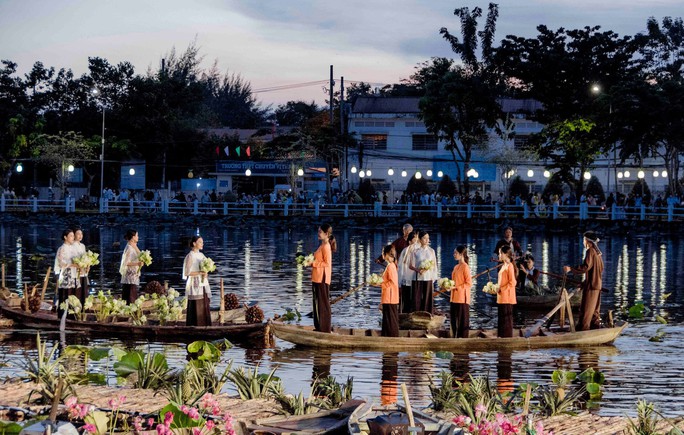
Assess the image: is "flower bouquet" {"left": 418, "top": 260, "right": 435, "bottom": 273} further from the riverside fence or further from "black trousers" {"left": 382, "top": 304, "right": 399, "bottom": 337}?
the riverside fence

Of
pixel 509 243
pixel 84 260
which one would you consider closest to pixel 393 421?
pixel 84 260

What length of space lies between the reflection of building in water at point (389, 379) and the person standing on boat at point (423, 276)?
2438 mm

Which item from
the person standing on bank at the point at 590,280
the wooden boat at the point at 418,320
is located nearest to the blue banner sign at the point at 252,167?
the wooden boat at the point at 418,320

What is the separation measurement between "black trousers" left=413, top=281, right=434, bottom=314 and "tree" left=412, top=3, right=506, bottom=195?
119 feet

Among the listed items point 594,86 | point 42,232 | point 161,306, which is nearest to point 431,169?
point 594,86

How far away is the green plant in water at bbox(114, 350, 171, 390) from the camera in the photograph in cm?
1219

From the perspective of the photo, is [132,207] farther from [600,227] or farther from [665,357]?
[665,357]

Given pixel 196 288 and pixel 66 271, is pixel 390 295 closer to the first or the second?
pixel 196 288

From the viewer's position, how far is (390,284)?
16.8 m

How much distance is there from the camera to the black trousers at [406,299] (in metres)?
19.6

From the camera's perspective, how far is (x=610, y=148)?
51656mm

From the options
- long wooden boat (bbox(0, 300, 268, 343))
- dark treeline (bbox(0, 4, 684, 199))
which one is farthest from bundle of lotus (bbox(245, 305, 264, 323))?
dark treeline (bbox(0, 4, 684, 199))

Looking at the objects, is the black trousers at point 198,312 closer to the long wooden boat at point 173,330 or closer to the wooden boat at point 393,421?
the long wooden boat at point 173,330

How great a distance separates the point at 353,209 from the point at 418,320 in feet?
120
